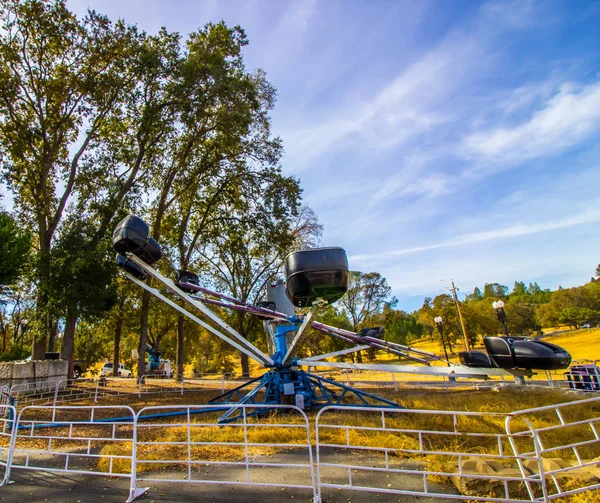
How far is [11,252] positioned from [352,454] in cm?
1438

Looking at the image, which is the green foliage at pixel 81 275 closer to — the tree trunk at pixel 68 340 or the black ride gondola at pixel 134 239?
the tree trunk at pixel 68 340

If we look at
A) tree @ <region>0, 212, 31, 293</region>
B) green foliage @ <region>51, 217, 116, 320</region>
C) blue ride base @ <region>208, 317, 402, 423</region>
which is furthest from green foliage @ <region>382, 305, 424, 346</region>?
tree @ <region>0, 212, 31, 293</region>

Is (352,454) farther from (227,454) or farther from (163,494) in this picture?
(163,494)

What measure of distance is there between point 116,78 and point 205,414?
17.3m

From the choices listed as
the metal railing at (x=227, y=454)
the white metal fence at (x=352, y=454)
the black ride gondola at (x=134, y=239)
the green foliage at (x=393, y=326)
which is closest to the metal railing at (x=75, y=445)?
the white metal fence at (x=352, y=454)

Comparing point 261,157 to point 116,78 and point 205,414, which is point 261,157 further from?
point 205,414

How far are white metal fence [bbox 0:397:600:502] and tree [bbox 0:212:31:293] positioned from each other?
23.2 feet

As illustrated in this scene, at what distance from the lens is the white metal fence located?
388 cm

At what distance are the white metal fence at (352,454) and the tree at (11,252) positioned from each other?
7061mm

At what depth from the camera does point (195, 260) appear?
25328mm

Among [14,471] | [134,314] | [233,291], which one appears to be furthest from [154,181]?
[14,471]

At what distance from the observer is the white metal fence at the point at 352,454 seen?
388cm

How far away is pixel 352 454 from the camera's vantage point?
19.4 ft

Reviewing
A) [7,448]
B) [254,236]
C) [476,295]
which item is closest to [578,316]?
[476,295]
